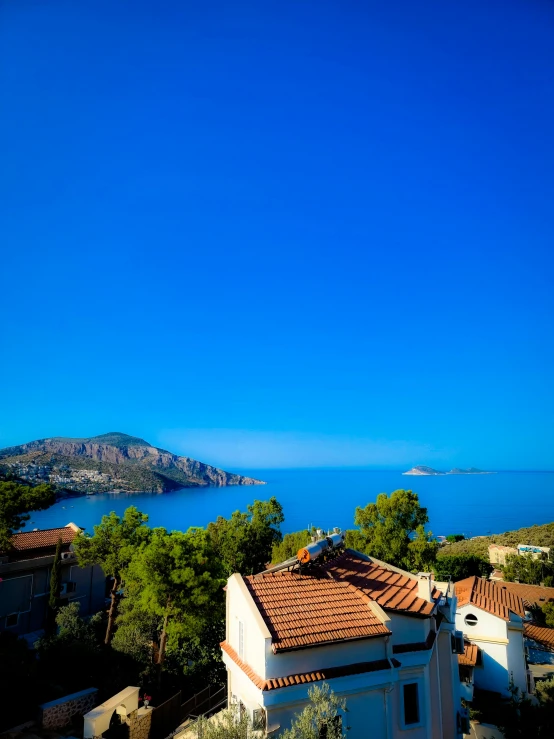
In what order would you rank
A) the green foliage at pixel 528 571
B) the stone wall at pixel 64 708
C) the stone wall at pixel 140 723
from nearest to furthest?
1. the stone wall at pixel 140 723
2. the stone wall at pixel 64 708
3. the green foliage at pixel 528 571

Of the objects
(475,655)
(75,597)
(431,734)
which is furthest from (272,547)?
(431,734)

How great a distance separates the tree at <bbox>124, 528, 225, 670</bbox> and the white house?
12.7 meters

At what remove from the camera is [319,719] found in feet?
29.8

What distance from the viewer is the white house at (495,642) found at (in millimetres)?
22766

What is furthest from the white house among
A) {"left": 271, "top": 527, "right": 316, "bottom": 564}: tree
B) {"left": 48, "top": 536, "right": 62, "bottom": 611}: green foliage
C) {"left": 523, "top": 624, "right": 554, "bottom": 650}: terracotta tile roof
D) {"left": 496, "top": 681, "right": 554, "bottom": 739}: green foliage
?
{"left": 48, "top": 536, "right": 62, "bottom": 611}: green foliage

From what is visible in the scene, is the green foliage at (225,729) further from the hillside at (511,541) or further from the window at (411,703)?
the hillside at (511,541)

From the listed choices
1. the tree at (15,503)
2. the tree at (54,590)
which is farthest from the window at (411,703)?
the tree at (54,590)

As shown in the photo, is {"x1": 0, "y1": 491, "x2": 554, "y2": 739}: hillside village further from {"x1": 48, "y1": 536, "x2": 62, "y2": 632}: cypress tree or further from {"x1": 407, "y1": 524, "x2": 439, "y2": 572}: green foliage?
{"x1": 407, "y1": 524, "x2": 439, "y2": 572}: green foliage

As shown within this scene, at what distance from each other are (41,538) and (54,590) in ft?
15.9

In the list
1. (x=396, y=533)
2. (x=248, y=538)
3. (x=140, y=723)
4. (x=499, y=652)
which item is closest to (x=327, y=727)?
(x=140, y=723)

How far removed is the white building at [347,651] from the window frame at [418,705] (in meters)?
0.02

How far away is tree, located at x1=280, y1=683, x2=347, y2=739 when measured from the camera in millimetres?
8578

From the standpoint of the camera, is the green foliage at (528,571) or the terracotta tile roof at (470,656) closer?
the terracotta tile roof at (470,656)

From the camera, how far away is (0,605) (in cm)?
2509
